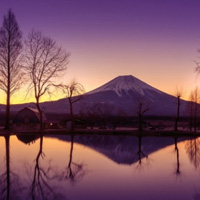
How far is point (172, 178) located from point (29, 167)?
675 cm

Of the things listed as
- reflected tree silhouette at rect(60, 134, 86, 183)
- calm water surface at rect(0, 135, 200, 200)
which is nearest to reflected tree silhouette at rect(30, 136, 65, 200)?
calm water surface at rect(0, 135, 200, 200)

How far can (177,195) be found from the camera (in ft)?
33.4

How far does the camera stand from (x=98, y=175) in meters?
13.2

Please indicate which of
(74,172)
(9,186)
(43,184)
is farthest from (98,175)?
(9,186)

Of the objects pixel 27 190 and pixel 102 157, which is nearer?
pixel 27 190

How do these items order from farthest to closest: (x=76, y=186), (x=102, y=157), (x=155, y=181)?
(x=102, y=157)
(x=155, y=181)
(x=76, y=186)

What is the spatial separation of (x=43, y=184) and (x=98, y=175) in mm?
2773

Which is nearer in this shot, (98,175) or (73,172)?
(98,175)

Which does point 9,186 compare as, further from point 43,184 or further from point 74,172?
point 74,172

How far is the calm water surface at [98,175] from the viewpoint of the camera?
10227mm

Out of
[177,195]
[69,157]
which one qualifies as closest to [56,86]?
[69,157]

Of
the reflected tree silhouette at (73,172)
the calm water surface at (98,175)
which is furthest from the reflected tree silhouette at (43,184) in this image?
the reflected tree silhouette at (73,172)

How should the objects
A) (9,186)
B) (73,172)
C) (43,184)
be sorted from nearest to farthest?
1. (9,186)
2. (43,184)
3. (73,172)

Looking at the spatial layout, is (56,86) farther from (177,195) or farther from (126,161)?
(177,195)
